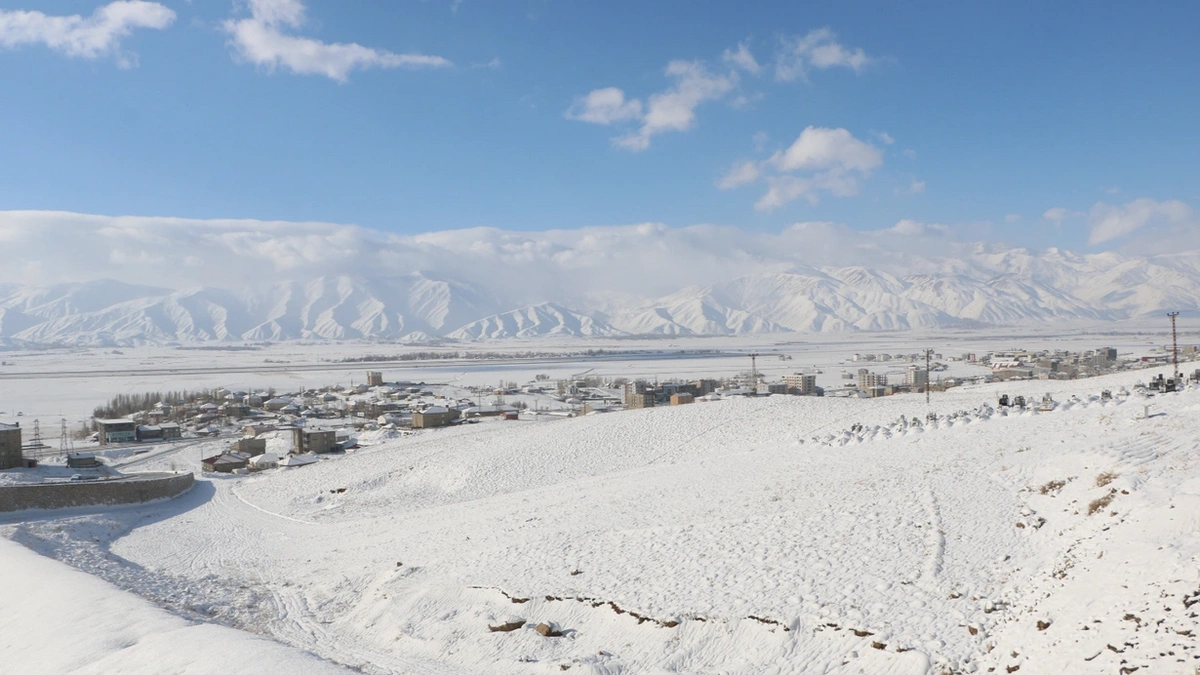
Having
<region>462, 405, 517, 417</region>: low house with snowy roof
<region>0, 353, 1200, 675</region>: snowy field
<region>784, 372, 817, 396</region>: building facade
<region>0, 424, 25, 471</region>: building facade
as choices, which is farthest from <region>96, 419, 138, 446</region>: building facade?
<region>784, 372, 817, 396</region>: building facade

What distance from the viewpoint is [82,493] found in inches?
967

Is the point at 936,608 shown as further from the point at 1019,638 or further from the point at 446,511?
the point at 446,511

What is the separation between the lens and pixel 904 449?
770 inches

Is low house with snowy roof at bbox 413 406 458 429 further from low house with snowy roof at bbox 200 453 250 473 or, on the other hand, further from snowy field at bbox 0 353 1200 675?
snowy field at bbox 0 353 1200 675

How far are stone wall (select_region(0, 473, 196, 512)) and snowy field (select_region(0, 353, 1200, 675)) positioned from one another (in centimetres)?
93

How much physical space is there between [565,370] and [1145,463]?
11028cm

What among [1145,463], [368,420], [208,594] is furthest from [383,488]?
[368,420]

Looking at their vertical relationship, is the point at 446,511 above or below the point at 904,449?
below

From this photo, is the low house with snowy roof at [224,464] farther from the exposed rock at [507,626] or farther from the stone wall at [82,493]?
the exposed rock at [507,626]

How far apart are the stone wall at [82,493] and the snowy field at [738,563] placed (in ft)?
3.07

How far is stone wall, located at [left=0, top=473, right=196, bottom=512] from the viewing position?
23.6m

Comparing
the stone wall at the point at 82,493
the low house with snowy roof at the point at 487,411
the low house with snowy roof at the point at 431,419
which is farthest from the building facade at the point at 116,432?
the stone wall at the point at 82,493

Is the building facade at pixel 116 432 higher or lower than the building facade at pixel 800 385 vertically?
higher

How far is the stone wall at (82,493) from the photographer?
77.5 feet
